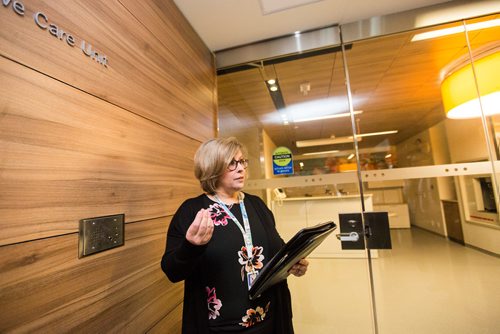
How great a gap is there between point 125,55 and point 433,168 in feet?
6.28

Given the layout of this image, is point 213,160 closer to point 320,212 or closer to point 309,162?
point 309,162

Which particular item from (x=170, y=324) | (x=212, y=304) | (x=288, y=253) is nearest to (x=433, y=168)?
(x=288, y=253)

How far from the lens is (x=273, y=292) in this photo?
0.98m

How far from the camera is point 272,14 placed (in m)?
1.53

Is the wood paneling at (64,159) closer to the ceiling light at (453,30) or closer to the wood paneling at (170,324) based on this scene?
the wood paneling at (170,324)

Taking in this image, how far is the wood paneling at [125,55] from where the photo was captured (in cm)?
64

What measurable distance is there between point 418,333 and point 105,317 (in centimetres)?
207

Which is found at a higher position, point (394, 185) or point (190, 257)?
point (394, 185)

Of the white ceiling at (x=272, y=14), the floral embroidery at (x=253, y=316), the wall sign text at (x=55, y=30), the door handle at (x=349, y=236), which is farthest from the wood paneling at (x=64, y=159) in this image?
the door handle at (x=349, y=236)

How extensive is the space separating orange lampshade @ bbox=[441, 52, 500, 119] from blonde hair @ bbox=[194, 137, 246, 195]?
1.56m

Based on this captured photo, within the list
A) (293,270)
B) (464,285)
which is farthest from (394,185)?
(293,270)

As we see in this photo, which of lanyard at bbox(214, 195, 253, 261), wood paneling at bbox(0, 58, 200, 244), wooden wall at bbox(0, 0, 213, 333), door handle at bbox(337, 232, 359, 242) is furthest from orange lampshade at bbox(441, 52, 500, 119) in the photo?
wood paneling at bbox(0, 58, 200, 244)

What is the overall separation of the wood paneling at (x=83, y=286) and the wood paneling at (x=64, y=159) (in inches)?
2.3

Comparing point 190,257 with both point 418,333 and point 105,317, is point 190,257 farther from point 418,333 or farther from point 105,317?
point 418,333
